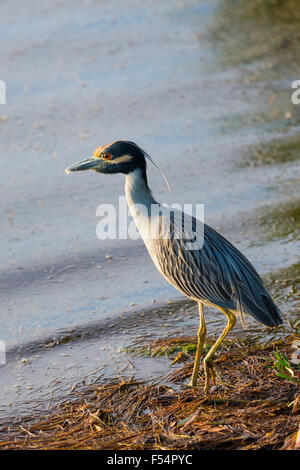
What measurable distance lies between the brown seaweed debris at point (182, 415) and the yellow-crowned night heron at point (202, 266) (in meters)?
0.23

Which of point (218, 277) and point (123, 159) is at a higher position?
point (123, 159)

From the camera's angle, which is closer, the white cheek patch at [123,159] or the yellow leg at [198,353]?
the yellow leg at [198,353]

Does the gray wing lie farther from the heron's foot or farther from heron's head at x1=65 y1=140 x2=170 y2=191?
heron's head at x1=65 y1=140 x2=170 y2=191

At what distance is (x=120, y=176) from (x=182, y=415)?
150 inches

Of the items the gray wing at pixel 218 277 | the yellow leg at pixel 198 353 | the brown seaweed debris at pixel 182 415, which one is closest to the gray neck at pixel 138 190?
the gray wing at pixel 218 277

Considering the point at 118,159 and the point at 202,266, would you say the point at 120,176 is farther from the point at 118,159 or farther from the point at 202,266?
the point at 202,266

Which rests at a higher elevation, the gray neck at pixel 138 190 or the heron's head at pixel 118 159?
the heron's head at pixel 118 159

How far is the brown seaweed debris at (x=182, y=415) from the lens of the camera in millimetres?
3877

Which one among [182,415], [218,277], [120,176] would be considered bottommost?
[182,415]

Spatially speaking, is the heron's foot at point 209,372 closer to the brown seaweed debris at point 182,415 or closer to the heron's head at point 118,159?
the brown seaweed debris at point 182,415

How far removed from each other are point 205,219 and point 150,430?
285 cm

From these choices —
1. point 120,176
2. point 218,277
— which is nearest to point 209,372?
point 218,277

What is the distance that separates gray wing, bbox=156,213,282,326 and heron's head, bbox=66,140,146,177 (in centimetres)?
53

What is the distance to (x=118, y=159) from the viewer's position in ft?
15.8
